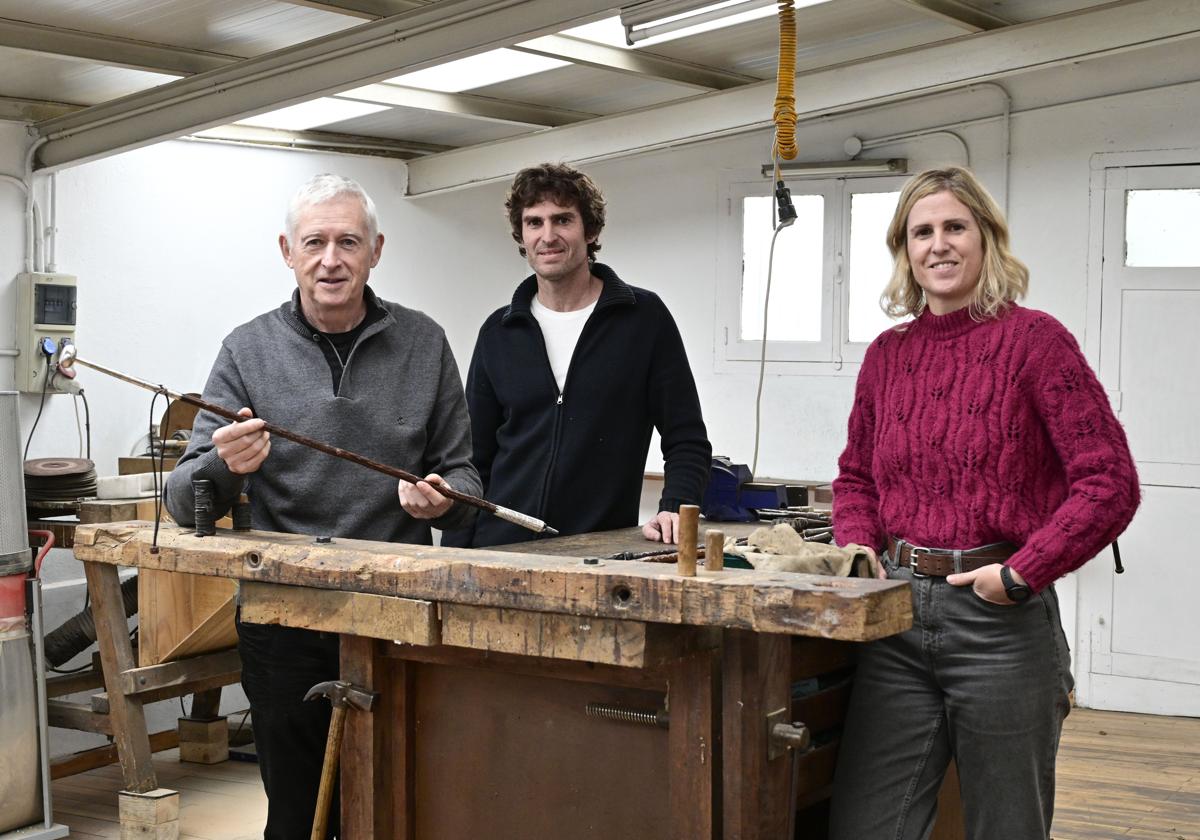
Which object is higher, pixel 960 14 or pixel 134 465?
pixel 960 14

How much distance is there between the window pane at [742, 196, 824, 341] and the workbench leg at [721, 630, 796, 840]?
444cm

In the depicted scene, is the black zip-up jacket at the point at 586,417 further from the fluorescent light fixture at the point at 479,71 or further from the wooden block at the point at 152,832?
the fluorescent light fixture at the point at 479,71

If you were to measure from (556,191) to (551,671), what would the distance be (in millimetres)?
1393

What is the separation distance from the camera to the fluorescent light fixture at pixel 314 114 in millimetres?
6051

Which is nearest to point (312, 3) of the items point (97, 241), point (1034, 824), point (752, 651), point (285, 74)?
point (285, 74)

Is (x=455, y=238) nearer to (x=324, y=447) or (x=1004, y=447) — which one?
(x=324, y=447)

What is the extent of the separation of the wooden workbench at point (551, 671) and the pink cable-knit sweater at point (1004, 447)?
29cm

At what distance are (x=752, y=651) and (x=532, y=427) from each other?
133 centimetres

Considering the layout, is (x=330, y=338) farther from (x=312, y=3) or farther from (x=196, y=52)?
(x=196, y=52)

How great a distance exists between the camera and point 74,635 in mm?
4652

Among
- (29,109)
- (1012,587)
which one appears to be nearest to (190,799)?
(29,109)

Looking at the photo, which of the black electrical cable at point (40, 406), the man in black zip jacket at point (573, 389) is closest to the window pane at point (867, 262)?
the man in black zip jacket at point (573, 389)

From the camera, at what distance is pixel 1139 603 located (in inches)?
222

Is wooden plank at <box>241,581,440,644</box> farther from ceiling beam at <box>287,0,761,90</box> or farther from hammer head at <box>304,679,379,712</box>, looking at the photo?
ceiling beam at <box>287,0,761,90</box>
